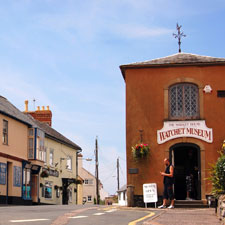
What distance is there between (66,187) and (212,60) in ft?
79.2

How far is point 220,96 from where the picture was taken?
843 inches

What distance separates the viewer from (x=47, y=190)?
38875mm

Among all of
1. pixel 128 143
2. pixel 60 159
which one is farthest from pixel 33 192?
pixel 128 143

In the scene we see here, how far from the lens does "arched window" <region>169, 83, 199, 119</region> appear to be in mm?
21547

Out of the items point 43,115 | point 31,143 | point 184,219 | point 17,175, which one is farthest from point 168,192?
point 43,115

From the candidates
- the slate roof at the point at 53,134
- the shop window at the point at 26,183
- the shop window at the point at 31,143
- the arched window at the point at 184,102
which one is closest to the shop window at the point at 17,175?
the shop window at the point at 26,183

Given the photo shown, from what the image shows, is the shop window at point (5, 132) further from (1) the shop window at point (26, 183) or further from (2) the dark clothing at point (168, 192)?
(2) the dark clothing at point (168, 192)

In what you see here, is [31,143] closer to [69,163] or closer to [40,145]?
[40,145]

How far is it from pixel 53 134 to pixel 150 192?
21724mm

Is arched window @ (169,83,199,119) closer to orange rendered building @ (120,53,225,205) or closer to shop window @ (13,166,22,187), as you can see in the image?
orange rendered building @ (120,53,225,205)

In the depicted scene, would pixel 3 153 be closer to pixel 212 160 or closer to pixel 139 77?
pixel 139 77

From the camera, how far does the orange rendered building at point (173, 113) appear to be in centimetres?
2105

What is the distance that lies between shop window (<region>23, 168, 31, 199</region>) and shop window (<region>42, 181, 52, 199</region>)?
109 inches

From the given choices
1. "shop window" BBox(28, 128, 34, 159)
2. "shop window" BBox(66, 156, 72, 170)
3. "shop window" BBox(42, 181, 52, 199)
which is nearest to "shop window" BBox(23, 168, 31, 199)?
"shop window" BBox(28, 128, 34, 159)
